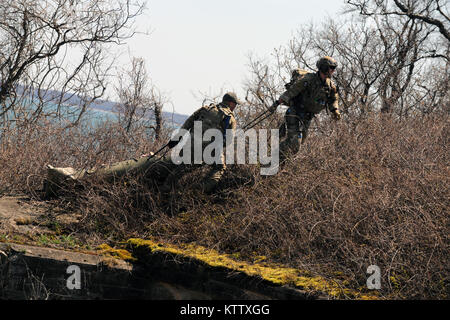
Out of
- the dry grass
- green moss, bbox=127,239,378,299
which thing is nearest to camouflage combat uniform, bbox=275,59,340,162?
the dry grass

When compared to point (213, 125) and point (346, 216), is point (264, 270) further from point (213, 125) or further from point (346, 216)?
point (213, 125)

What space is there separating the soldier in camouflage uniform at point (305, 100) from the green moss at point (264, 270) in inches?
85.1

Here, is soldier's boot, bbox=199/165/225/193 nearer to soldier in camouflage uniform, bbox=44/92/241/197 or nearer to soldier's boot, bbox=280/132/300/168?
soldier in camouflage uniform, bbox=44/92/241/197

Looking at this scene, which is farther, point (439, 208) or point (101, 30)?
point (101, 30)

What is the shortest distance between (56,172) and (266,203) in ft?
10.1

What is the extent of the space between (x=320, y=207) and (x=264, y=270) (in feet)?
3.78

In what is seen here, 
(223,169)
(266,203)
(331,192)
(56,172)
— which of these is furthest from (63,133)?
(331,192)

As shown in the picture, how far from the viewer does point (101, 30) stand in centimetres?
1563

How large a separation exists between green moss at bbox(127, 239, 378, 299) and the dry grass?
0.52 ft

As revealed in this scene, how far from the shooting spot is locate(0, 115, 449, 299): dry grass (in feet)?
16.9

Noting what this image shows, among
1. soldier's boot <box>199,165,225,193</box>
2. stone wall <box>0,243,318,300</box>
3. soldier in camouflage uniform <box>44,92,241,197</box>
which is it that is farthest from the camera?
soldier in camouflage uniform <box>44,92,241,197</box>

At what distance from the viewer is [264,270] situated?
5.32 m

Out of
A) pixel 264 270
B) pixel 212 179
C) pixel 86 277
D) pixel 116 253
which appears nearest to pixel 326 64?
pixel 212 179

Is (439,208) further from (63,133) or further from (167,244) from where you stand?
(63,133)
